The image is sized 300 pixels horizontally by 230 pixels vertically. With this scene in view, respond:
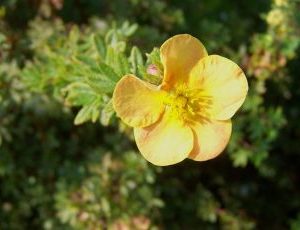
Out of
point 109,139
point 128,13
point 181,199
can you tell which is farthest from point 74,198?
point 128,13

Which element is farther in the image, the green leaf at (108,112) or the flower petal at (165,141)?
the green leaf at (108,112)

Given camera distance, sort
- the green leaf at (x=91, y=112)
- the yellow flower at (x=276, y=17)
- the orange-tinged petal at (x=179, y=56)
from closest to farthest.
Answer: the orange-tinged petal at (x=179, y=56) → the green leaf at (x=91, y=112) → the yellow flower at (x=276, y=17)

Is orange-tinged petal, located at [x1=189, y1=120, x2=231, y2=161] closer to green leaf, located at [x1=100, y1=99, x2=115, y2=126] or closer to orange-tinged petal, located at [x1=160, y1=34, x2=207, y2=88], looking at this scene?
orange-tinged petal, located at [x1=160, y1=34, x2=207, y2=88]

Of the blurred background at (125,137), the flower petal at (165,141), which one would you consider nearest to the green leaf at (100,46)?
the blurred background at (125,137)

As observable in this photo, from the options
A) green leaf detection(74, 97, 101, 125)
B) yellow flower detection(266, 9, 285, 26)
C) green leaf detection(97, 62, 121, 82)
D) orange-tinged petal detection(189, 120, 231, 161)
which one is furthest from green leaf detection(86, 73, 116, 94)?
yellow flower detection(266, 9, 285, 26)

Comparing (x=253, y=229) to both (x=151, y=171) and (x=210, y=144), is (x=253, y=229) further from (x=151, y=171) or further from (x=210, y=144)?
(x=210, y=144)

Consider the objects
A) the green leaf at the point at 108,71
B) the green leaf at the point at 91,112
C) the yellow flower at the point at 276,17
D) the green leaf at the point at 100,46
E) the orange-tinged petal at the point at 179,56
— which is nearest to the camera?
the orange-tinged petal at the point at 179,56

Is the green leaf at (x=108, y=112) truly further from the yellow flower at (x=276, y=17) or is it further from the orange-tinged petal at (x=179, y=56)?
the yellow flower at (x=276, y=17)
